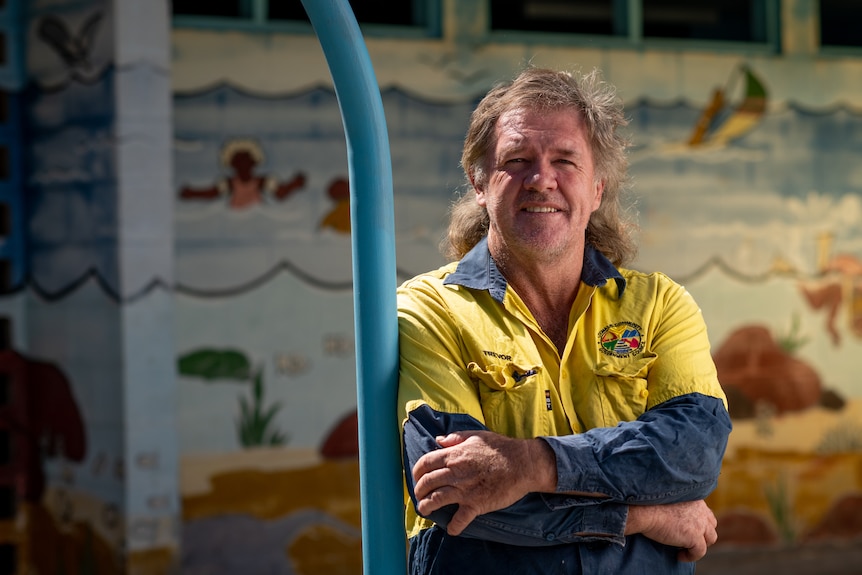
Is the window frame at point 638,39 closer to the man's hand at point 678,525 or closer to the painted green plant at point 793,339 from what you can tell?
the painted green plant at point 793,339

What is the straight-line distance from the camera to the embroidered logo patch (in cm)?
231

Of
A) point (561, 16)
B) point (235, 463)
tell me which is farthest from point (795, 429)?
point (235, 463)

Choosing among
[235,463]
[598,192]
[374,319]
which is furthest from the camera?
[235,463]

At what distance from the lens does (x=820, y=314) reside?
19.7 ft

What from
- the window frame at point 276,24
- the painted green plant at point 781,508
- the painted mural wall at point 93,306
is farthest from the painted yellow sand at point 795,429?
the painted mural wall at point 93,306

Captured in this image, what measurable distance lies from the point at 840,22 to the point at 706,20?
831 mm

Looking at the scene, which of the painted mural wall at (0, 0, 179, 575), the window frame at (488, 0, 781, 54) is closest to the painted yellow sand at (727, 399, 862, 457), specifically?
the window frame at (488, 0, 781, 54)

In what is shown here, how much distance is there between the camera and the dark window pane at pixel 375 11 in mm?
5246

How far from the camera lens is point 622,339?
2.33 metres

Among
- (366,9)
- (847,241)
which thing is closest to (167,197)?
(366,9)

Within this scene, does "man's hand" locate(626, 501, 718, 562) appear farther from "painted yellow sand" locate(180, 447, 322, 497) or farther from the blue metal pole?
"painted yellow sand" locate(180, 447, 322, 497)

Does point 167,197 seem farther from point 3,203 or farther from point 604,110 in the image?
point 604,110

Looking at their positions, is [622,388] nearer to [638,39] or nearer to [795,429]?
[638,39]

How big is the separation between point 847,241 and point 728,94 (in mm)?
1085
